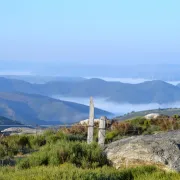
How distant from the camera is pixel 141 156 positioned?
12195mm

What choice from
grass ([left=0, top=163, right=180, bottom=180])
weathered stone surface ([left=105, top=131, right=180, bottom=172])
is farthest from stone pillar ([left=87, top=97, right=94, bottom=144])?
grass ([left=0, top=163, right=180, bottom=180])

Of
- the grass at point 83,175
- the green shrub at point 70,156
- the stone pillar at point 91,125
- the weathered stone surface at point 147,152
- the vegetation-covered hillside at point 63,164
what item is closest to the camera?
the grass at point 83,175

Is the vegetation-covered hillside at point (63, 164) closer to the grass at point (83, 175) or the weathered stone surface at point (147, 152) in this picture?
the grass at point (83, 175)

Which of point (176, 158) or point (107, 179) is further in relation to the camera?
point (176, 158)

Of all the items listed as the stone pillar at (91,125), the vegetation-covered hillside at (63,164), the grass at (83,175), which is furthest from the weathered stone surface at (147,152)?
the stone pillar at (91,125)

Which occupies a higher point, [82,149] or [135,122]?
[135,122]

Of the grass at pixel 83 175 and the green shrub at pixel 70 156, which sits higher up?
the green shrub at pixel 70 156

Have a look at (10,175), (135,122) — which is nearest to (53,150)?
(10,175)

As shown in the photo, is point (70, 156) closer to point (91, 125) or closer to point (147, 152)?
point (147, 152)

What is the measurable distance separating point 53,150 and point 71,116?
595ft

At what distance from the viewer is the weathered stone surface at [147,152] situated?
1191cm

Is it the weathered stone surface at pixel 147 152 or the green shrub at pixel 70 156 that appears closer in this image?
the weathered stone surface at pixel 147 152

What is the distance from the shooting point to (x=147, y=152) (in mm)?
12180

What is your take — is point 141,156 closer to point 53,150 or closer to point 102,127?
point 53,150
